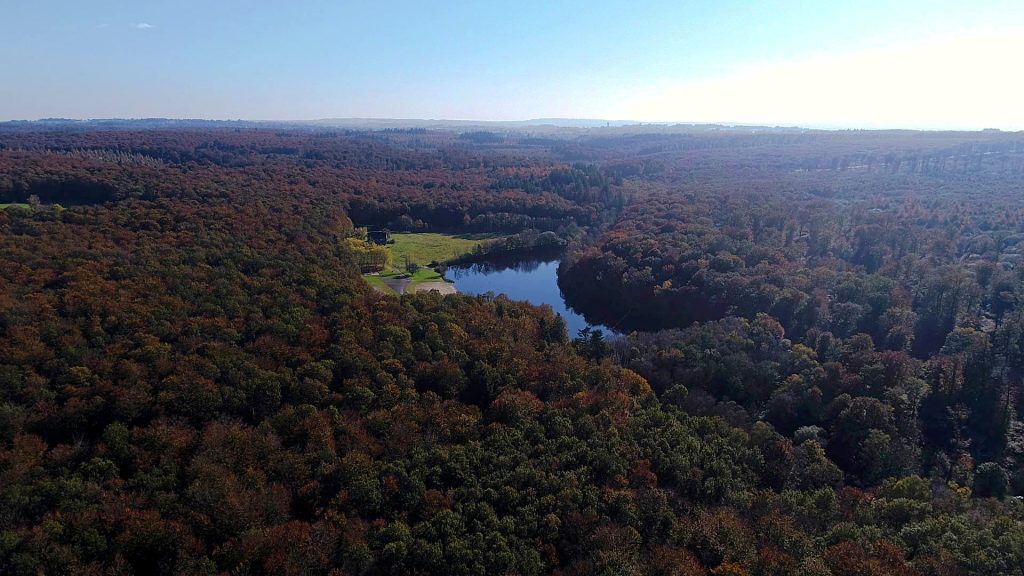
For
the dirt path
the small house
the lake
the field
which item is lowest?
the lake


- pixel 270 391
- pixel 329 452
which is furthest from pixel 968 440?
pixel 270 391

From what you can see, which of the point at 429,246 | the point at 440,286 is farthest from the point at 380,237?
the point at 440,286

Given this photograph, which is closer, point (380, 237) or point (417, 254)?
point (417, 254)

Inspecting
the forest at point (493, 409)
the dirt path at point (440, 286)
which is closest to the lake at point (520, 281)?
the dirt path at point (440, 286)

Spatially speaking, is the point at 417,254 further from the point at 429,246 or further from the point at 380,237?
the point at 380,237

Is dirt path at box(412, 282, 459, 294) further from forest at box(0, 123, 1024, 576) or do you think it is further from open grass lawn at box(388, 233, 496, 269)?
forest at box(0, 123, 1024, 576)

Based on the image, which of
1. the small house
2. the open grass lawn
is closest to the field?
the open grass lawn
